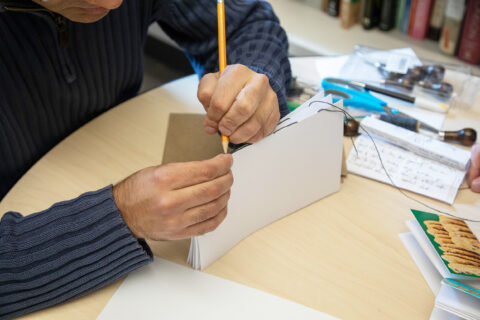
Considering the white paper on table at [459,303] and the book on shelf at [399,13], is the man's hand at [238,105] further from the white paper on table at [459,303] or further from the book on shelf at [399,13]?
the book on shelf at [399,13]

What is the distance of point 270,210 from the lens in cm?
79

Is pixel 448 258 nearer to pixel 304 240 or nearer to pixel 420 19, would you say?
pixel 304 240

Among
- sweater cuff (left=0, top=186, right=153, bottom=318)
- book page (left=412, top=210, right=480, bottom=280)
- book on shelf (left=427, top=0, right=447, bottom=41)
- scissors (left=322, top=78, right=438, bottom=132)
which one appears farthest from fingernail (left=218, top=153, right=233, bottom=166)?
book on shelf (left=427, top=0, right=447, bottom=41)

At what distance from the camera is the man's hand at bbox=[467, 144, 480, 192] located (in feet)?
2.79

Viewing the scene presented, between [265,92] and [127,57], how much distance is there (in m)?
0.43

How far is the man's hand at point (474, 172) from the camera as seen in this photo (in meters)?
0.85

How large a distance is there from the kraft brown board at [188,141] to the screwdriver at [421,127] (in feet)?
0.38

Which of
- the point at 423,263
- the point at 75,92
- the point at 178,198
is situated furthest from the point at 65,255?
the point at 423,263

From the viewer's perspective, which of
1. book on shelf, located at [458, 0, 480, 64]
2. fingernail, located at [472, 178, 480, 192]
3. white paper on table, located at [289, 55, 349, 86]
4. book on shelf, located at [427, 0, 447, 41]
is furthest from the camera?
book on shelf, located at [427, 0, 447, 41]

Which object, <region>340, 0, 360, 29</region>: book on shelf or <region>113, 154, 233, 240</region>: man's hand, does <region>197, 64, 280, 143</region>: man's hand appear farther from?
<region>340, 0, 360, 29</region>: book on shelf

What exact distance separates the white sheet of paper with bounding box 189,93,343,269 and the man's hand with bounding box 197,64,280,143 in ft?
0.10

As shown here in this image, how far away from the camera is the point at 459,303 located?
659 millimetres

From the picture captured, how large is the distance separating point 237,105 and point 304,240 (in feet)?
0.80

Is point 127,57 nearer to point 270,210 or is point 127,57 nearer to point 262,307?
point 270,210
